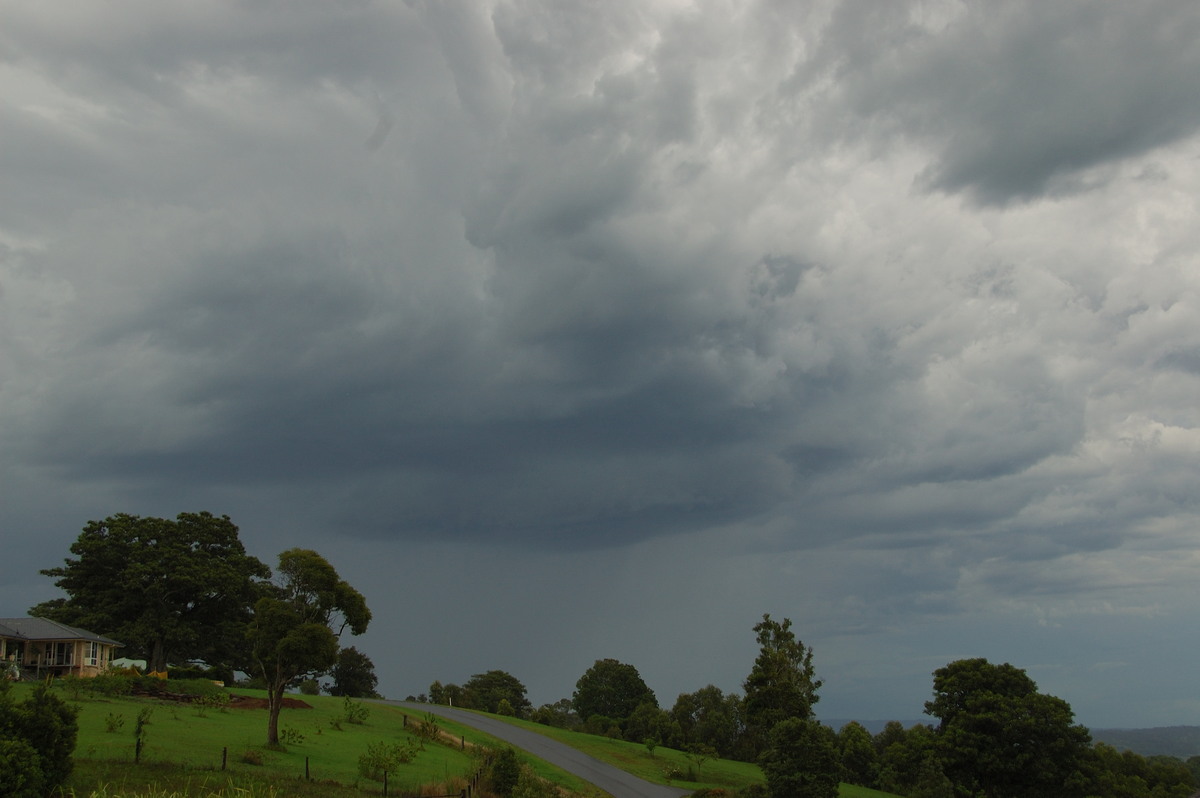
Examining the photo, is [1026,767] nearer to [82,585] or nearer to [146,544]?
[146,544]

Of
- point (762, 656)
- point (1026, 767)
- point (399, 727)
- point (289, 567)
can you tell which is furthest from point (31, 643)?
point (1026, 767)

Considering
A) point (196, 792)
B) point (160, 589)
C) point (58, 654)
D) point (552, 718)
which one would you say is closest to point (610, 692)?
point (552, 718)

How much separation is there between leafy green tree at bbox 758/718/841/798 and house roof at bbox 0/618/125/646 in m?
49.9

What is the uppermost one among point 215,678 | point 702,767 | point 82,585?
point 82,585

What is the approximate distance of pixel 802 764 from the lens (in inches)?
1638

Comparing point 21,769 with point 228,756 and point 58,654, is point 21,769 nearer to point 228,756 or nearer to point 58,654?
point 228,756

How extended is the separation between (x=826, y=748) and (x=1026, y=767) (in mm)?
21042

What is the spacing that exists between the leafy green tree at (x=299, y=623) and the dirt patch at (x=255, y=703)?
1428 cm

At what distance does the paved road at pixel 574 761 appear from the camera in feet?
163

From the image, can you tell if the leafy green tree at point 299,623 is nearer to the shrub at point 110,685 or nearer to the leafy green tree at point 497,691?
the shrub at point 110,685

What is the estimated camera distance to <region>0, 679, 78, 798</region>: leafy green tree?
18969 mm

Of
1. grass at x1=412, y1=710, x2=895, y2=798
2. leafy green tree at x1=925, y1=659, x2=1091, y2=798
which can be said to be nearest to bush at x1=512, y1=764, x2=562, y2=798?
grass at x1=412, y1=710, x2=895, y2=798

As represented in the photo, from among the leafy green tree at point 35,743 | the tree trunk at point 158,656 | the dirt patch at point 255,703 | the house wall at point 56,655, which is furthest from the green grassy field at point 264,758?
the tree trunk at point 158,656

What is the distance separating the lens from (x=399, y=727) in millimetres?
56094
